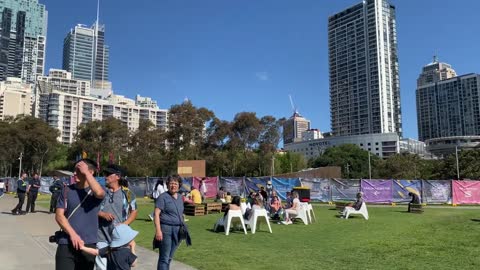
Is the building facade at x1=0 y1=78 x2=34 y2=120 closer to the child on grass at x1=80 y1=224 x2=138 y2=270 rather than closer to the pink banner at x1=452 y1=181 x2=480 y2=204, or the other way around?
the pink banner at x1=452 y1=181 x2=480 y2=204

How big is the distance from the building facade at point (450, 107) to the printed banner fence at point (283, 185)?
500ft

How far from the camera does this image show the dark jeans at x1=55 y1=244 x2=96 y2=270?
4211 millimetres

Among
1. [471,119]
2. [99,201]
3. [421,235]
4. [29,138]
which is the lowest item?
[421,235]

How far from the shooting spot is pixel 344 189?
30.7m

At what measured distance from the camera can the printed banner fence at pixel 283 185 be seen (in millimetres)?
31297

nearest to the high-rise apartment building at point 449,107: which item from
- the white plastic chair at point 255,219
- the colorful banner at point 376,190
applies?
the colorful banner at point 376,190

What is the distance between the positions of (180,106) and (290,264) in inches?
2084

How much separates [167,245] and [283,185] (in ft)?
84.7

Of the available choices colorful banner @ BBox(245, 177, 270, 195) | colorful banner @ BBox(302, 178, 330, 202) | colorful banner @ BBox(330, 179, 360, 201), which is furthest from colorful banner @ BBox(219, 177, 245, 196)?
colorful banner @ BBox(330, 179, 360, 201)

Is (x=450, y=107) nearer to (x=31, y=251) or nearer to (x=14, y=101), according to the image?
(x=14, y=101)

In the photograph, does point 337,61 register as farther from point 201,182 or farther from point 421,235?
point 421,235

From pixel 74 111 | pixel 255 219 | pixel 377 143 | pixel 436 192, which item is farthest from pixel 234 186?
pixel 377 143

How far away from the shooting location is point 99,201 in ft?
14.5

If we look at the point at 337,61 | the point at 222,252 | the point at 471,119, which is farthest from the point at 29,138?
the point at 471,119
